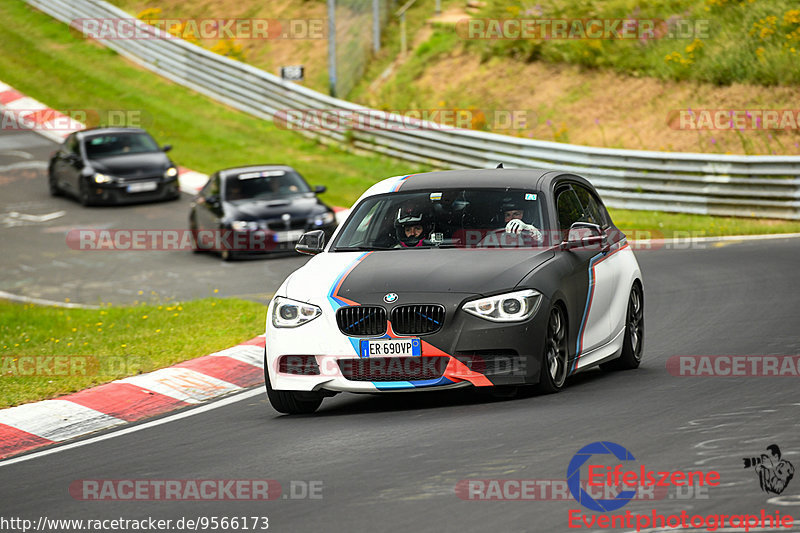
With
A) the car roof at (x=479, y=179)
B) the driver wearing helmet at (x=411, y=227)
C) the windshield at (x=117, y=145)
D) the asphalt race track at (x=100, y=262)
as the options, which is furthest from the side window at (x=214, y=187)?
the driver wearing helmet at (x=411, y=227)

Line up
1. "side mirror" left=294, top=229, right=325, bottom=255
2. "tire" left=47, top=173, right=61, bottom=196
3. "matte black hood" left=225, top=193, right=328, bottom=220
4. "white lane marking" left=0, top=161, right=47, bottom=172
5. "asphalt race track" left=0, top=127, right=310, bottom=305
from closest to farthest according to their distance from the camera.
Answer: "side mirror" left=294, top=229, right=325, bottom=255, "asphalt race track" left=0, top=127, right=310, bottom=305, "matte black hood" left=225, top=193, right=328, bottom=220, "tire" left=47, top=173, right=61, bottom=196, "white lane marking" left=0, top=161, right=47, bottom=172

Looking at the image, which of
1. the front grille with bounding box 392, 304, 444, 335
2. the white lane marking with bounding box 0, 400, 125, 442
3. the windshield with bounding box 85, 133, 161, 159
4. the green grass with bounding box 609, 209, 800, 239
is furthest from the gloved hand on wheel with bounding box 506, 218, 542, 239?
the windshield with bounding box 85, 133, 161, 159

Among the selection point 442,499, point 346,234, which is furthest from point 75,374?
point 442,499

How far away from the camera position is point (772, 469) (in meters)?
6.54

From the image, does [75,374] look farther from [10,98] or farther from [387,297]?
[10,98]

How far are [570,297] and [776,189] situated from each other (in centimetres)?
1487

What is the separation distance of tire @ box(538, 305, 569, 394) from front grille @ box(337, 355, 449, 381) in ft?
2.42

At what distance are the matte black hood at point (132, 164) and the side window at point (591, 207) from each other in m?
18.2

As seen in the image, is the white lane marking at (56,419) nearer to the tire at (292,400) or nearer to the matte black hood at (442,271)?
the tire at (292,400)

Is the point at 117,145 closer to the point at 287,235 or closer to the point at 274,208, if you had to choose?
the point at 274,208

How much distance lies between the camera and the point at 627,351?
10633 millimetres

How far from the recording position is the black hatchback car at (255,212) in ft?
72.7

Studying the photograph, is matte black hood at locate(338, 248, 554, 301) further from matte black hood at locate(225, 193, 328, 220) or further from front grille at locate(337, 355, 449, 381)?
matte black hood at locate(225, 193, 328, 220)

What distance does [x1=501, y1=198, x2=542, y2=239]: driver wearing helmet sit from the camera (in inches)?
379
